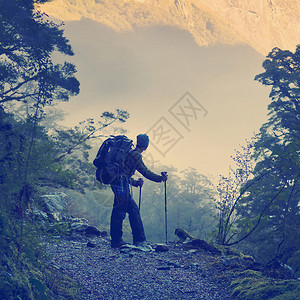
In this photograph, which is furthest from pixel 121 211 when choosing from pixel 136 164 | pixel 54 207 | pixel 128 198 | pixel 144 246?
pixel 54 207

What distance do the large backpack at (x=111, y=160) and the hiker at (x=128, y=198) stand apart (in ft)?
0.61

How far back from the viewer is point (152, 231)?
5159 cm

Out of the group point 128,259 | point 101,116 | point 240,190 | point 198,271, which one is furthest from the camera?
point 101,116

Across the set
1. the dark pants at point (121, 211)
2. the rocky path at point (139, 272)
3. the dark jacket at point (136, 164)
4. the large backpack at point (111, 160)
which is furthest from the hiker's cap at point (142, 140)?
the rocky path at point (139, 272)

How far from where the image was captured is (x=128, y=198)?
8.64m

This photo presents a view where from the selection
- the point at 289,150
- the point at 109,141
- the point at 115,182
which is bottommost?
the point at 115,182

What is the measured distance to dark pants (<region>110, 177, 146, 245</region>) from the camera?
846 centimetres

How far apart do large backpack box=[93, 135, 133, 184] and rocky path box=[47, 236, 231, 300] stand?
5.95ft

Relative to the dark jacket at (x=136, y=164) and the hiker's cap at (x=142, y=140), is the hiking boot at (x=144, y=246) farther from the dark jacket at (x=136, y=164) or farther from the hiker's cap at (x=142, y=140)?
the hiker's cap at (x=142, y=140)

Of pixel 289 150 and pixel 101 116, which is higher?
pixel 101 116

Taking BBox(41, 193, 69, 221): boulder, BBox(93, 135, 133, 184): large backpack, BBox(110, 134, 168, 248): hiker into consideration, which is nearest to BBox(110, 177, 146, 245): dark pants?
BBox(110, 134, 168, 248): hiker

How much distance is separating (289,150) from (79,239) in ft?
20.5

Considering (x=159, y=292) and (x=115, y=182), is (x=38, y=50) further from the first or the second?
(x=159, y=292)

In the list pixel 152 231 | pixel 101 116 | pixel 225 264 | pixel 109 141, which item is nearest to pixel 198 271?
pixel 225 264
